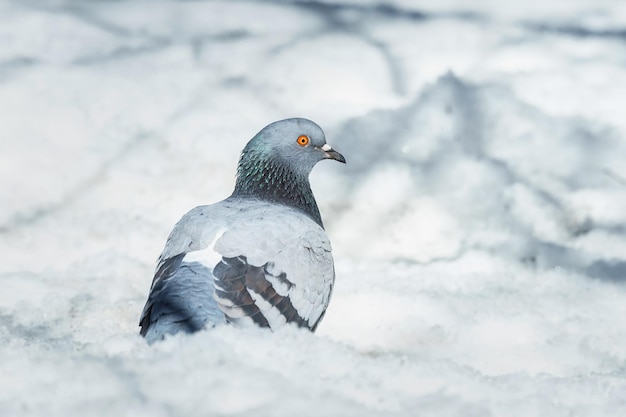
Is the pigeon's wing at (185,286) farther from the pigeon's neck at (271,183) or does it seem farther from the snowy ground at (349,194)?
the pigeon's neck at (271,183)

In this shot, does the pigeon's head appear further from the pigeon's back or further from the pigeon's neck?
the pigeon's back

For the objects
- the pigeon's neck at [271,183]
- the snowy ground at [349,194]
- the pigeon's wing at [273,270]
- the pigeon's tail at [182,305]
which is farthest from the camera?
the pigeon's neck at [271,183]

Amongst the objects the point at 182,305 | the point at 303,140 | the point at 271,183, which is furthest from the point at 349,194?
the point at 182,305

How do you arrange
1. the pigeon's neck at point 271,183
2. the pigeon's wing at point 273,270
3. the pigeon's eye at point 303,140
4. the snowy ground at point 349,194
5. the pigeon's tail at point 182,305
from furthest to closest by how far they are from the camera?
the pigeon's eye at point 303,140 < the pigeon's neck at point 271,183 < the pigeon's wing at point 273,270 < the pigeon's tail at point 182,305 < the snowy ground at point 349,194

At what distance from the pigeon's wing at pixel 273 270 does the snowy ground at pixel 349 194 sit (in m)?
0.28

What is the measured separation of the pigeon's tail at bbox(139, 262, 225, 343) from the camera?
2627 millimetres

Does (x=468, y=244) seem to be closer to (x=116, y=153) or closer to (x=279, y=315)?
(x=279, y=315)

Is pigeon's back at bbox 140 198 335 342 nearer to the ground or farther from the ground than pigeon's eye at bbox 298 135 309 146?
nearer to the ground

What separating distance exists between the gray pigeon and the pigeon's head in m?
0.09

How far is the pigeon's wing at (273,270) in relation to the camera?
Answer: 9.62 feet

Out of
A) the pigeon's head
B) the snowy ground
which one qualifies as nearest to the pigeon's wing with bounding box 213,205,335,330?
the snowy ground

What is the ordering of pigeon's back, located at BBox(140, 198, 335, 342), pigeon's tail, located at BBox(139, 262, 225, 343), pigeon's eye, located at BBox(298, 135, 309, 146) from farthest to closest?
pigeon's eye, located at BBox(298, 135, 309, 146), pigeon's back, located at BBox(140, 198, 335, 342), pigeon's tail, located at BBox(139, 262, 225, 343)

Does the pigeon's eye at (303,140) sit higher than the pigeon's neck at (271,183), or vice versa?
the pigeon's eye at (303,140)

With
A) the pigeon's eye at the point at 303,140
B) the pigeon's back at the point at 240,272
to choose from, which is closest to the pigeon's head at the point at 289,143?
the pigeon's eye at the point at 303,140
